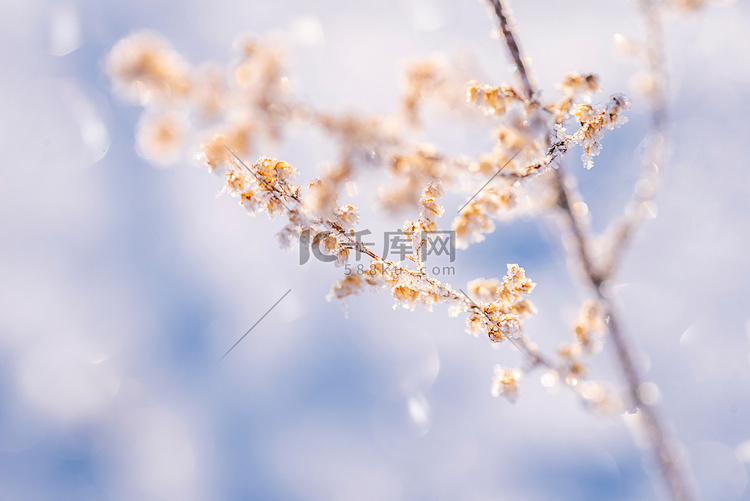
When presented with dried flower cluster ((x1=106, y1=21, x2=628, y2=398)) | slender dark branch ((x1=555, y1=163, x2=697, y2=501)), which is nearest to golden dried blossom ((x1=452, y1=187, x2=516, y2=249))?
dried flower cluster ((x1=106, y1=21, x2=628, y2=398))

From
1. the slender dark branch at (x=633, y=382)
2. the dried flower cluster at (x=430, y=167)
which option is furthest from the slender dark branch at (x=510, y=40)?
the slender dark branch at (x=633, y=382)

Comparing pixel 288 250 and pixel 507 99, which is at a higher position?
pixel 507 99

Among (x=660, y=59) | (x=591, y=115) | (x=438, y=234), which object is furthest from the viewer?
(x=660, y=59)

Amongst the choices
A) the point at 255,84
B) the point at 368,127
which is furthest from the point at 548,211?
the point at 255,84

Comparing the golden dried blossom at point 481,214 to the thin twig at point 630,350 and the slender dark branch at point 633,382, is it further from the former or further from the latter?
the slender dark branch at point 633,382

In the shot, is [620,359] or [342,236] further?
[620,359]

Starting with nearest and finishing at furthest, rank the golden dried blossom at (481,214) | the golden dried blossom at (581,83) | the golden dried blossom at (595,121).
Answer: the golden dried blossom at (595,121)
the golden dried blossom at (581,83)
the golden dried blossom at (481,214)

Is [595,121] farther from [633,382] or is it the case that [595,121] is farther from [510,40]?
[633,382]

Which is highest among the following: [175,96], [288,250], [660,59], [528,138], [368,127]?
[660,59]

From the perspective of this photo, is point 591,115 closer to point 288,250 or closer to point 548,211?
point 548,211
